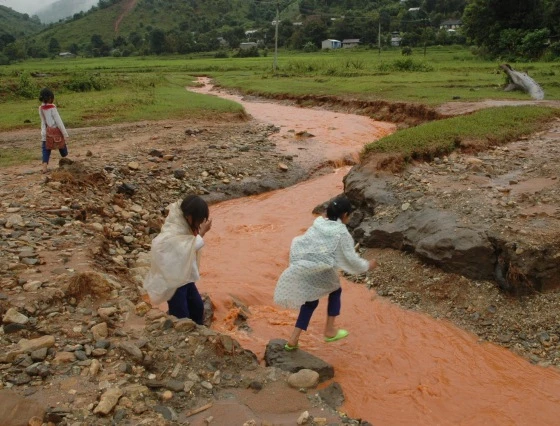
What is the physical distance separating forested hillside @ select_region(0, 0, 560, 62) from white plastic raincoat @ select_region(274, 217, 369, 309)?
3401 centimetres

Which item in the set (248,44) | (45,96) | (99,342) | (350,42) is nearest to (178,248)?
(99,342)

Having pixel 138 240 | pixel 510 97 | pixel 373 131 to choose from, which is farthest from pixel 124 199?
pixel 510 97

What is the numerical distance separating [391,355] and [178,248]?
2.73 metres

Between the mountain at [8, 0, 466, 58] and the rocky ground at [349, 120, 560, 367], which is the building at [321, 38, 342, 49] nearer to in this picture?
the mountain at [8, 0, 466, 58]

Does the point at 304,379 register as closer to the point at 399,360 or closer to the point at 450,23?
the point at 399,360

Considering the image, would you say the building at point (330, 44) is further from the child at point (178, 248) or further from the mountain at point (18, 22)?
the mountain at point (18, 22)

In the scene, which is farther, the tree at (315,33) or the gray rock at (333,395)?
the tree at (315,33)

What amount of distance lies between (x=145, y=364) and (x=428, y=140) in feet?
26.2

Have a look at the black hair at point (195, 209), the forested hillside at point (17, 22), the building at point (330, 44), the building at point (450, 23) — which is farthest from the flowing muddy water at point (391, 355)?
the forested hillside at point (17, 22)

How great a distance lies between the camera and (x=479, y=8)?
37.1 metres

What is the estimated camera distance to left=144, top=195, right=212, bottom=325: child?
4.55m

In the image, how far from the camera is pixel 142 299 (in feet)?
19.7

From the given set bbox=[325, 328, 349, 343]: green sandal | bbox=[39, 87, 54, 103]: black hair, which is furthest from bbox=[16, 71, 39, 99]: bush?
bbox=[325, 328, 349, 343]: green sandal

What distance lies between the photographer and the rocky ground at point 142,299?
13.0 ft
